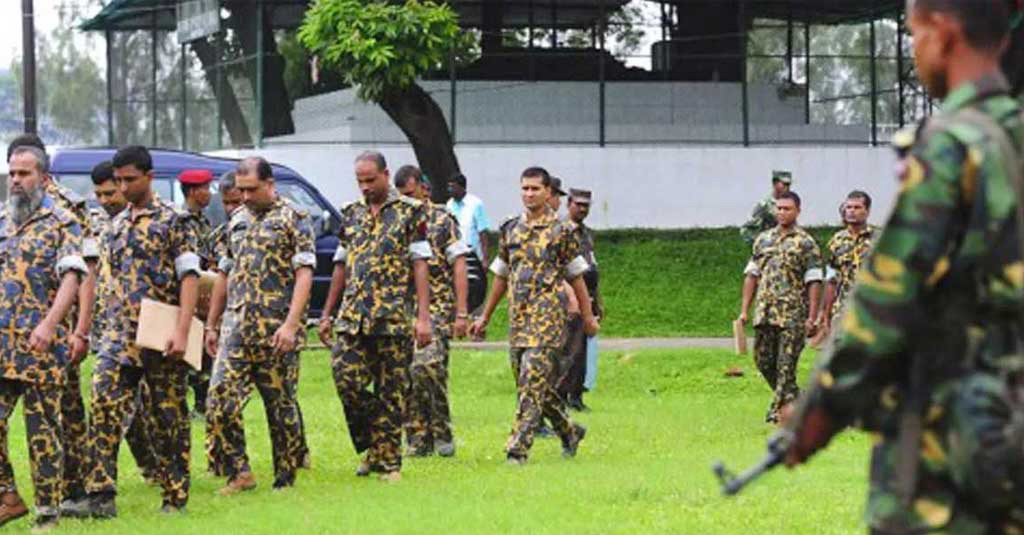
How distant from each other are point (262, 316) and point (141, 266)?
3.67 feet

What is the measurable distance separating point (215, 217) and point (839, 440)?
10.1 m

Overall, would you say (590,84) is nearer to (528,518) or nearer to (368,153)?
(368,153)

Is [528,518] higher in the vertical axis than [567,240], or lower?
lower

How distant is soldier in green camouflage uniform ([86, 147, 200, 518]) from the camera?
42.4 feet

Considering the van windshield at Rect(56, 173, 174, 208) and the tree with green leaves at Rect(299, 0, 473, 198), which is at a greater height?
the tree with green leaves at Rect(299, 0, 473, 198)

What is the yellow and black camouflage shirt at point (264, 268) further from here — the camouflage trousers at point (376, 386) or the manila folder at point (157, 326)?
the manila folder at point (157, 326)

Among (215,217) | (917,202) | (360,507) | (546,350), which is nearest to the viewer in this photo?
(917,202)

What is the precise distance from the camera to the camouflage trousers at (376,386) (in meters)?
14.7

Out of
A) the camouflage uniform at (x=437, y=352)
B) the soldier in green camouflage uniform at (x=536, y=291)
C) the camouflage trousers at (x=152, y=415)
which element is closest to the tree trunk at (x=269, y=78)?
the camouflage uniform at (x=437, y=352)

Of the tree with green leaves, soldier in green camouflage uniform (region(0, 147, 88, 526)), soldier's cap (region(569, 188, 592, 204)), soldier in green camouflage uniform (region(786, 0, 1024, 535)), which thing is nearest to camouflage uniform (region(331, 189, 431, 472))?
soldier in green camouflage uniform (region(0, 147, 88, 526))

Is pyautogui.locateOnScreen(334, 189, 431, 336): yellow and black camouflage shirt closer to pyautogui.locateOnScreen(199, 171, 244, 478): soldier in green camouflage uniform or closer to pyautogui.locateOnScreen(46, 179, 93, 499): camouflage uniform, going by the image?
pyautogui.locateOnScreen(199, 171, 244, 478): soldier in green camouflage uniform

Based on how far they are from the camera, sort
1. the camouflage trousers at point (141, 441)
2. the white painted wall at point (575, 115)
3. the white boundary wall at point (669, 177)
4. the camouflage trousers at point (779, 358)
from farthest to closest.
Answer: the white painted wall at point (575, 115)
the white boundary wall at point (669, 177)
the camouflage trousers at point (779, 358)
the camouflage trousers at point (141, 441)

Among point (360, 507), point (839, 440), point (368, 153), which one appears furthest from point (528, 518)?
point (839, 440)

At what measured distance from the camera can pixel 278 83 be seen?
3928 centimetres
